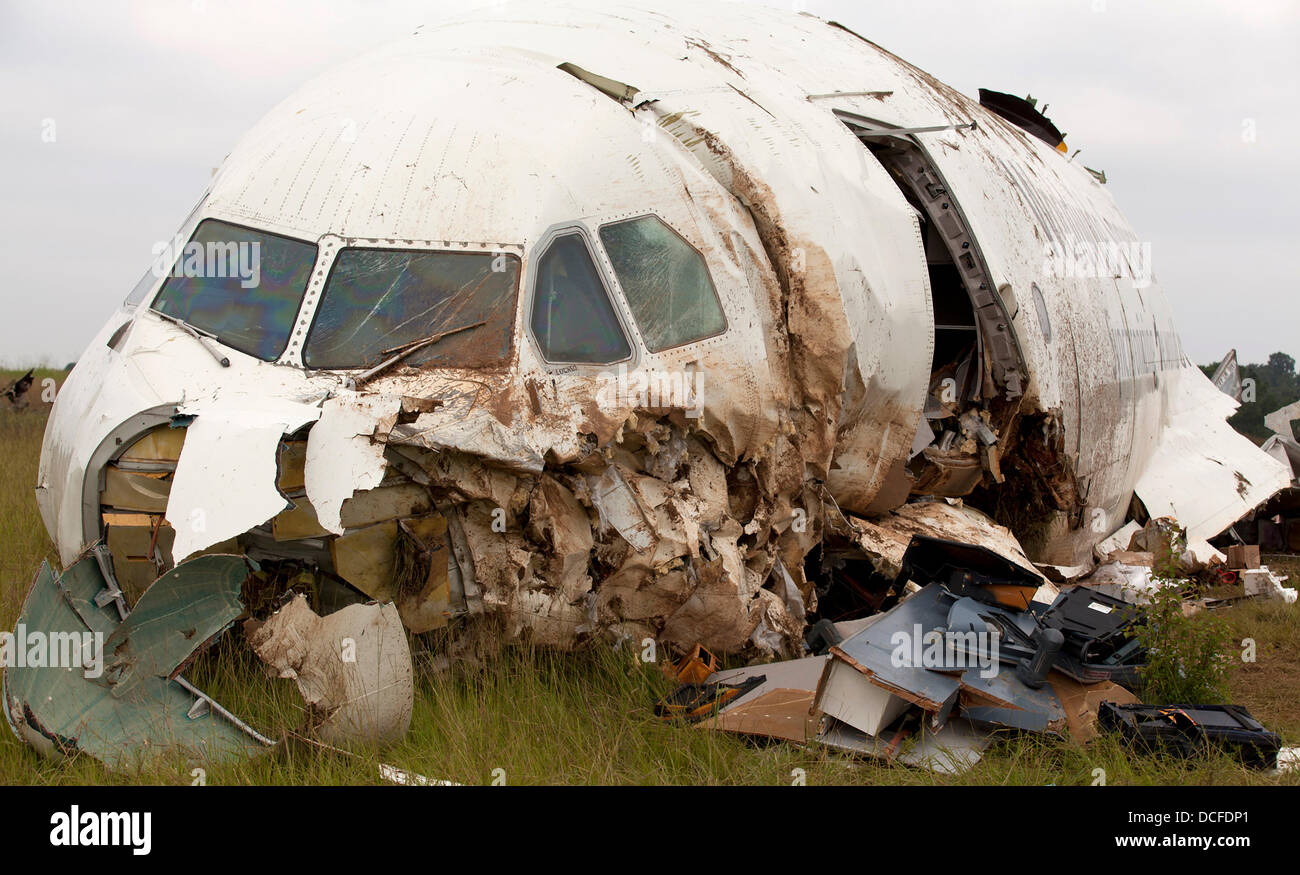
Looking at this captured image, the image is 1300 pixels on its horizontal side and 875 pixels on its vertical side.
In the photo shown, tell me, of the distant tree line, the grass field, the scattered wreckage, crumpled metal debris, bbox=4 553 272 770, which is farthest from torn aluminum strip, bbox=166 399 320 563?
the distant tree line

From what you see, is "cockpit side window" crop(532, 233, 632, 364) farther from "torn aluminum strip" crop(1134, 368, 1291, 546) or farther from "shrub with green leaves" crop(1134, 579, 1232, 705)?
"torn aluminum strip" crop(1134, 368, 1291, 546)

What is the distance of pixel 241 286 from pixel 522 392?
1645 mm

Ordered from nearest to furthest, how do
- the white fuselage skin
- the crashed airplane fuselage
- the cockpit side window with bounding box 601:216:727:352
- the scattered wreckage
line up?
1. the scattered wreckage
2. the crashed airplane fuselage
3. the white fuselage skin
4. the cockpit side window with bounding box 601:216:727:352

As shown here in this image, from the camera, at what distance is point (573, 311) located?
5652mm

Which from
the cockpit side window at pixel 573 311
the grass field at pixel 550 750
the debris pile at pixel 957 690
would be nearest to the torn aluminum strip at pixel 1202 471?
the debris pile at pixel 957 690

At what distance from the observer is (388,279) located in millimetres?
5648

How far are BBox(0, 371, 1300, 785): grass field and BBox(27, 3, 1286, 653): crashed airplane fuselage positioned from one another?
288mm

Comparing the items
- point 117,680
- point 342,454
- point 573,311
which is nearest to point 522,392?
point 573,311

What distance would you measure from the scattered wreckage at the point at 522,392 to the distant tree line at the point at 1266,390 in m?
18.9

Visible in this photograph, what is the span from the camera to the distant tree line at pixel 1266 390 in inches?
1133

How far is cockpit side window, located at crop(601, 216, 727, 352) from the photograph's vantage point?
580 centimetres

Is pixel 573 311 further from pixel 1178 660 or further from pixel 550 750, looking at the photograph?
pixel 1178 660

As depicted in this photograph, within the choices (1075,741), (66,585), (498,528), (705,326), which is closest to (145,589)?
(66,585)

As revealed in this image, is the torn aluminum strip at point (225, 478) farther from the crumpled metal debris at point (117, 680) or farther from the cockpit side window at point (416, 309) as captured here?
the cockpit side window at point (416, 309)
